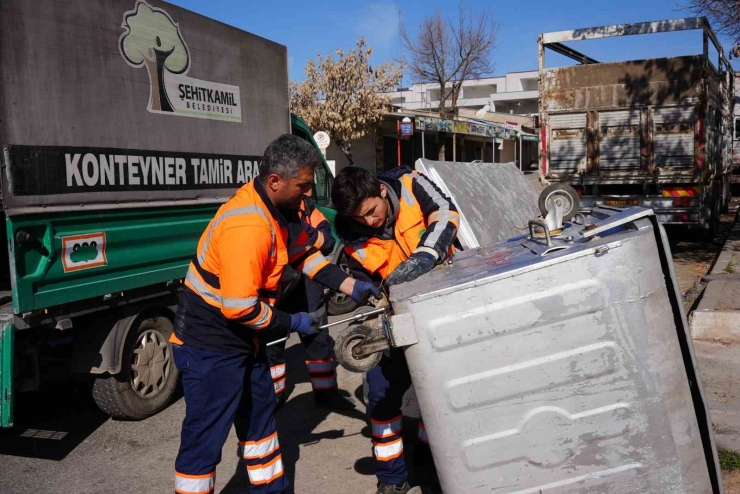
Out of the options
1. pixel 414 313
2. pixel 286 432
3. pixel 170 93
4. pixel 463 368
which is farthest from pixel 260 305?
pixel 170 93

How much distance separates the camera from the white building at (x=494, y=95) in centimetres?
5591

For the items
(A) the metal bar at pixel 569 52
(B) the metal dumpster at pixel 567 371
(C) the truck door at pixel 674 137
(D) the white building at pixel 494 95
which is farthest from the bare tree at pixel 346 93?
(D) the white building at pixel 494 95

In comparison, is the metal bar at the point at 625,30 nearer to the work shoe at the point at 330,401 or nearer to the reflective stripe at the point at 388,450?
the work shoe at the point at 330,401

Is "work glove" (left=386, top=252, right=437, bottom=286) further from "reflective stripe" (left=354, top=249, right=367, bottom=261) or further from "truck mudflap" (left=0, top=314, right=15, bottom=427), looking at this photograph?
"truck mudflap" (left=0, top=314, right=15, bottom=427)

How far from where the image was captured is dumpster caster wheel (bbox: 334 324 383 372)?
260cm

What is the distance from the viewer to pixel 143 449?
4.23m

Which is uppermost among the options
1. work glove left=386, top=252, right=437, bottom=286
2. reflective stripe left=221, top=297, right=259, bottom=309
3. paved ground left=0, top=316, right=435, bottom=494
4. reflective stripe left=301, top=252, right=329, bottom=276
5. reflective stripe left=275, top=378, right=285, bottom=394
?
work glove left=386, top=252, right=437, bottom=286

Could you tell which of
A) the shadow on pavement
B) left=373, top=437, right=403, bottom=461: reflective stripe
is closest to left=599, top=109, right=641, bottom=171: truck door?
the shadow on pavement

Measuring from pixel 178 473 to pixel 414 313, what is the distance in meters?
1.25

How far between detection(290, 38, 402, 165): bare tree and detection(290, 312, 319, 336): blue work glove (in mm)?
18247

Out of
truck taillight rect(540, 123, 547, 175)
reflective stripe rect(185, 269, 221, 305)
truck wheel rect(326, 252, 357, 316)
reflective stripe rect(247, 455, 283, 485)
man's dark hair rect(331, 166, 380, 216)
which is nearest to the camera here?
reflective stripe rect(185, 269, 221, 305)

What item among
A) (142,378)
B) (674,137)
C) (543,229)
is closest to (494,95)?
(674,137)

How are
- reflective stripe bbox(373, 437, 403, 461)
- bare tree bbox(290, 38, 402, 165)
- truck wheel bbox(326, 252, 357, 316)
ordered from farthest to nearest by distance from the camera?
1. bare tree bbox(290, 38, 402, 165)
2. truck wheel bbox(326, 252, 357, 316)
3. reflective stripe bbox(373, 437, 403, 461)

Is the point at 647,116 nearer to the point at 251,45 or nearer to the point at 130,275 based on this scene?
the point at 251,45
